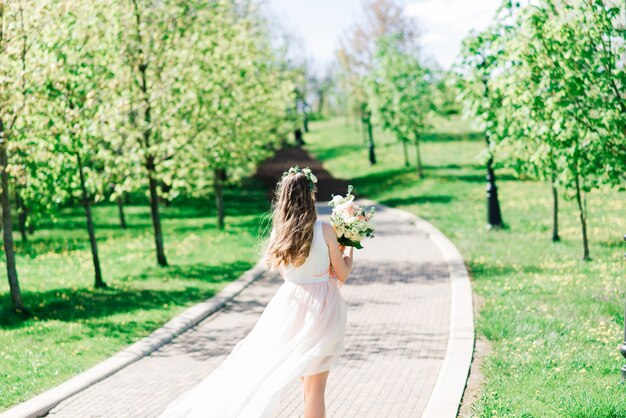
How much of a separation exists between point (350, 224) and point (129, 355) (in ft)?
15.4

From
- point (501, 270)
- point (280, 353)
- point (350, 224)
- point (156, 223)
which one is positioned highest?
point (350, 224)

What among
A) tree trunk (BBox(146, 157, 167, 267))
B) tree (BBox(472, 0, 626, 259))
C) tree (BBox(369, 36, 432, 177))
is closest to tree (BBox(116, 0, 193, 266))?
tree trunk (BBox(146, 157, 167, 267))

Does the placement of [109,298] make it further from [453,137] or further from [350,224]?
[453,137]

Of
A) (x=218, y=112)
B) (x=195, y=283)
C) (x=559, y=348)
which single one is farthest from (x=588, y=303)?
(x=218, y=112)

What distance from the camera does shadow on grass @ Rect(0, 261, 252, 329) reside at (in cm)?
1172

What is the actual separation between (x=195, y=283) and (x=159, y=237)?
2.73 metres

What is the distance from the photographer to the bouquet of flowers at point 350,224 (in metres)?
5.63

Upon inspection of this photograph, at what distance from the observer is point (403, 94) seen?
35.6 meters

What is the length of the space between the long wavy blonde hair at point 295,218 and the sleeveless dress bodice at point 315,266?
5 centimetres

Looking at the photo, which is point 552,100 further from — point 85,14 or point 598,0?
point 85,14

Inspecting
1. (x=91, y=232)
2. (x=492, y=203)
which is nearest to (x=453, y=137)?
(x=492, y=203)

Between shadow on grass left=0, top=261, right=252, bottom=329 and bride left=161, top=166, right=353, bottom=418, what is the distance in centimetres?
660

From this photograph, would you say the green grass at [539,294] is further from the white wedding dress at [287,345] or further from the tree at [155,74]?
the tree at [155,74]

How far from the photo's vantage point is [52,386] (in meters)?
7.79
